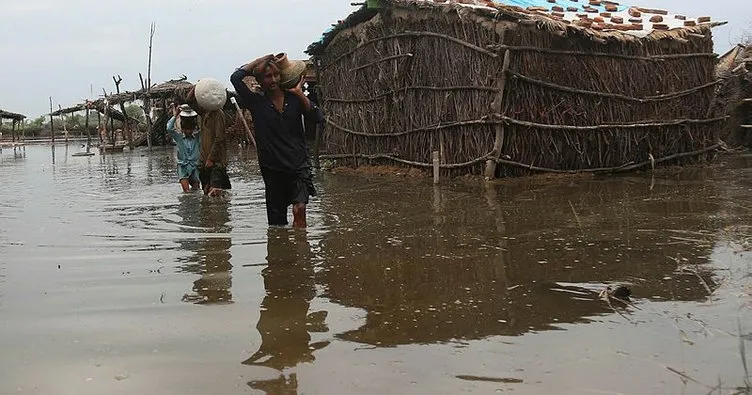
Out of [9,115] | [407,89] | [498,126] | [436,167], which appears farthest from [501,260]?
[9,115]

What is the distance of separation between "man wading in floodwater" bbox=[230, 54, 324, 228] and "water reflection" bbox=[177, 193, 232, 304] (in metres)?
0.60

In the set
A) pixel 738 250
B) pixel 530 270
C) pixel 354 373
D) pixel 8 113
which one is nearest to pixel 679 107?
pixel 738 250

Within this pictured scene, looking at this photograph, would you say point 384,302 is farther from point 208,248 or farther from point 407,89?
point 407,89

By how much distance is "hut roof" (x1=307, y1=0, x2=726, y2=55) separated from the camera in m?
9.27

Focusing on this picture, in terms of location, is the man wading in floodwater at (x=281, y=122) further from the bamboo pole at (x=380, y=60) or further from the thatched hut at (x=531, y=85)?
the bamboo pole at (x=380, y=60)

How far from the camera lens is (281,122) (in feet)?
16.9

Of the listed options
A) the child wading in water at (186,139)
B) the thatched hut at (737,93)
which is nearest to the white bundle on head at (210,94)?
the child wading in water at (186,139)

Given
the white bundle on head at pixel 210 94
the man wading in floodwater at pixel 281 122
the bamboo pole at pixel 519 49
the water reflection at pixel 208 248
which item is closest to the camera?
the water reflection at pixel 208 248

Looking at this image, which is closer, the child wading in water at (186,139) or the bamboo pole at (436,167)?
the child wading in water at (186,139)

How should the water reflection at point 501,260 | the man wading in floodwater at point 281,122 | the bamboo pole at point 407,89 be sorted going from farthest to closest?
the bamboo pole at point 407,89
the man wading in floodwater at point 281,122
the water reflection at point 501,260

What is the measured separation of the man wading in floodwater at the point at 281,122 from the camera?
198 inches

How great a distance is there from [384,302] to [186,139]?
5.97 meters

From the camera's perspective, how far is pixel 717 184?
8.31m

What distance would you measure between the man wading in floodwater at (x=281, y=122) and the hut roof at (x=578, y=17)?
490 centimetres
